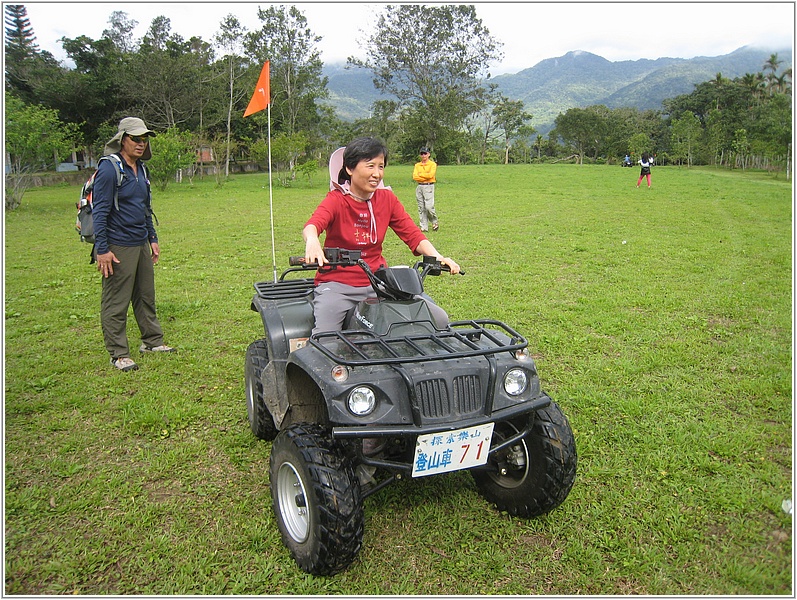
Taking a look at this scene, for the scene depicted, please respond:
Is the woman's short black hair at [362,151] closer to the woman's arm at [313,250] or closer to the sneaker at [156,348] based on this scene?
the woman's arm at [313,250]

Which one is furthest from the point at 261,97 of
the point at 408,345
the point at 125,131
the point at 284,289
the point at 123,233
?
the point at 408,345

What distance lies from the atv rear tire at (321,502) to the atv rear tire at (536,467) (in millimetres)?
780

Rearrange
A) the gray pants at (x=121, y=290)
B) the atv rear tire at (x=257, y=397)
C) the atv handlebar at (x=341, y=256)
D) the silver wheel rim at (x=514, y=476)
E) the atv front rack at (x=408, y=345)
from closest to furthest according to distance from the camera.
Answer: the atv front rack at (x=408, y=345) → the silver wheel rim at (x=514, y=476) → the atv handlebar at (x=341, y=256) → the atv rear tire at (x=257, y=397) → the gray pants at (x=121, y=290)

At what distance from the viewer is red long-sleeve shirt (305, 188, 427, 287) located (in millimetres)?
3473

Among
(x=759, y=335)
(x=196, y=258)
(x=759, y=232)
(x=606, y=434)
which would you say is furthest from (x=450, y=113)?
(x=606, y=434)

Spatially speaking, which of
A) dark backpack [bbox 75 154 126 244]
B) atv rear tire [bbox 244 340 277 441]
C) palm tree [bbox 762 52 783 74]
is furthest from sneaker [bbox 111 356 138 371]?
palm tree [bbox 762 52 783 74]

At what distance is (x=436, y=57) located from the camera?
28.2 meters

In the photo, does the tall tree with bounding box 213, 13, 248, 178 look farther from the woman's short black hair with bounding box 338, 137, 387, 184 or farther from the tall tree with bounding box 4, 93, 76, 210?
the woman's short black hair with bounding box 338, 137, 387, 184

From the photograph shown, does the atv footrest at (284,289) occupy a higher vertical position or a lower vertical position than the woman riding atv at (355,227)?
lower

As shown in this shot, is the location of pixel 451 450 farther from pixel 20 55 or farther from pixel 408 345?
pixel 20 55

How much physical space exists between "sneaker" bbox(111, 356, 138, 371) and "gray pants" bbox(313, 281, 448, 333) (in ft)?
8.12

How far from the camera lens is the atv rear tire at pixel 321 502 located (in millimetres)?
2494

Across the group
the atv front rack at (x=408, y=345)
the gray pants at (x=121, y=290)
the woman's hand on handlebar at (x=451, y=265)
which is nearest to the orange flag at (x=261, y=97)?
the gray pants at (x=121, y=290)

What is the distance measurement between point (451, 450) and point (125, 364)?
3.58 m
